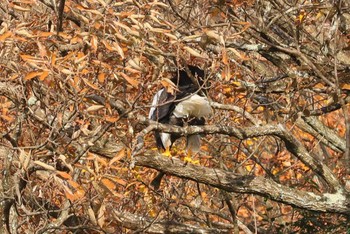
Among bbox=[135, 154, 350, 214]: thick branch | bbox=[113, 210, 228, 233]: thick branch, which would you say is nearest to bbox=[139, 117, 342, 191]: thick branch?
bbox=[135, 154, 350, 214]: thick branch

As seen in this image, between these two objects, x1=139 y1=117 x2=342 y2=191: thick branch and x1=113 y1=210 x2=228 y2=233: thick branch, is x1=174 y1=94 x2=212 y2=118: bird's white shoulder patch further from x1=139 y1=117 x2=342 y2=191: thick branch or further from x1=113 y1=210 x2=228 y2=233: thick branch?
x1=139 y1=117 x2=342 y2=191: thick branch

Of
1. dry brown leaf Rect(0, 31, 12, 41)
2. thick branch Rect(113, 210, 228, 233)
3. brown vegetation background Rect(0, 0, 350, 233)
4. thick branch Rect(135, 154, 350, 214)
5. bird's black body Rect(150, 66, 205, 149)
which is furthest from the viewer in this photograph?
bird's black body Rect(150, 66, 205, 149)

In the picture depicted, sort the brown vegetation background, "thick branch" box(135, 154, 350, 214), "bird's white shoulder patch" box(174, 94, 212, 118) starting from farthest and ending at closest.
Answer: "bird's white shoulder patch" box(174, 94, 212, 118) < "thick branch" box(135, 154, 350, 214) < the brown vegetation background

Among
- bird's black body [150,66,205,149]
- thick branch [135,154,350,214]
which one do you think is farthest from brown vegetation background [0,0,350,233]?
bird's black body [150,66,205,149]

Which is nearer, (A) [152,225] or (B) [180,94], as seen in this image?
(A) [152,225]

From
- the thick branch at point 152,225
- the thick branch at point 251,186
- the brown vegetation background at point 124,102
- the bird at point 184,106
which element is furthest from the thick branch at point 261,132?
the thick branch at point 152,225

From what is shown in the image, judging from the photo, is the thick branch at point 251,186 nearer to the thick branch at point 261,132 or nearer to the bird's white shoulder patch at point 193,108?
the thick branch at point 261,132

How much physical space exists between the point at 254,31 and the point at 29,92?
6.47 feet

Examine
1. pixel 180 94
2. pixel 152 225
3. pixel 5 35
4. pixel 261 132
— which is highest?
pixel 5 35

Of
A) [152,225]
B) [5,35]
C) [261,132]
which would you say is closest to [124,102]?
[261,132]

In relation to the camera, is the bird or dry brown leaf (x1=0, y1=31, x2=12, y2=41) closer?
dry brown leaf (x1=0, y1=31, x2=12, y2=41)

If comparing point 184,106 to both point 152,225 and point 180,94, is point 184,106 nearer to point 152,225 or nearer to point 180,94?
point 180,94

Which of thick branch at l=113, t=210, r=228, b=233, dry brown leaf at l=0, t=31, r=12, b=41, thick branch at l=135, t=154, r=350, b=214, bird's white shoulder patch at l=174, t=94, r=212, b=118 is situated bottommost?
thick branch at l=113, t=210, r=228, b=233

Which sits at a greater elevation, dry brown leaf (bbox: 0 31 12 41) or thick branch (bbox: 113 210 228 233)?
dry brown leaf (bbox: 0 31 12 41)
